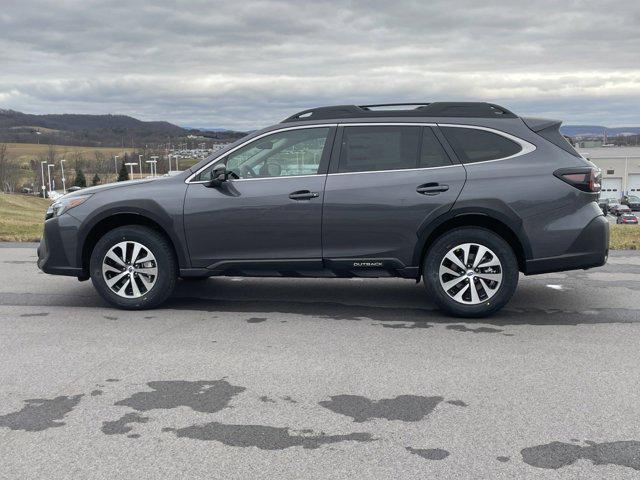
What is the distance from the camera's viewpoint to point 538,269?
6.12 metres

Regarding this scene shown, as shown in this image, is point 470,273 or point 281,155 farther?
point 281,155

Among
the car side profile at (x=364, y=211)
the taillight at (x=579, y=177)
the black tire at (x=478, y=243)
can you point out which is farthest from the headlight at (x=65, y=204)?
the taillight at (x=579, y=177)

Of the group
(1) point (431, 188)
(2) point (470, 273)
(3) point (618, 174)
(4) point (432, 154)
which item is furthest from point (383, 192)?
(3) point (618, 174)

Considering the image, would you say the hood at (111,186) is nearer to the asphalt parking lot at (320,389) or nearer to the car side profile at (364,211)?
the car side profile at (364,211)

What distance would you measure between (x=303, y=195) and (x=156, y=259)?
152 centimetres

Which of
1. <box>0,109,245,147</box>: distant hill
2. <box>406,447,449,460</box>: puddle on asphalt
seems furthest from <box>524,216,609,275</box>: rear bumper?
<box>0,109,245,147</box>: distant hill

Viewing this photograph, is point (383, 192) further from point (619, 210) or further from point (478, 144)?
point (619, 210)

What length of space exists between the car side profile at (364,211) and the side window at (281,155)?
0.03 feet

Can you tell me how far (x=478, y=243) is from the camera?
608 cm

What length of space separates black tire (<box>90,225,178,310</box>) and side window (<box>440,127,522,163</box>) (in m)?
2.83

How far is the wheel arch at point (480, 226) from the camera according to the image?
6082 millimetres

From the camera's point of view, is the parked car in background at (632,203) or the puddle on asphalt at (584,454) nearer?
the puddle on asphalt at (584,454)

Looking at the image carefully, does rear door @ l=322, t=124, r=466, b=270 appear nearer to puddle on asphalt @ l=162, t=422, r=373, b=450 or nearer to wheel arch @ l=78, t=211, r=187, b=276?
wheel arch @ l=78, t=211, r=187, b=276

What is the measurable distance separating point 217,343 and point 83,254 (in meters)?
2.01
